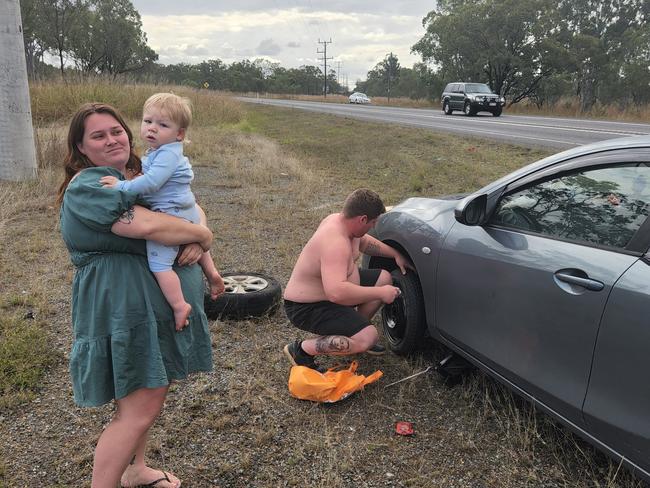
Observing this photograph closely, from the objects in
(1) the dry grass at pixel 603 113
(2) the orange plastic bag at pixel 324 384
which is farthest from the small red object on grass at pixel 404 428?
(1) the dry grass at pixel 603 113

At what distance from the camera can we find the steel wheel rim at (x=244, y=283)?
4398 mm

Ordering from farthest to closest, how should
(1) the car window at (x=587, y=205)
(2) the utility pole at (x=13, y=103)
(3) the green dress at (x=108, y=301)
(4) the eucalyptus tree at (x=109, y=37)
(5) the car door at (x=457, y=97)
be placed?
(4) the eucalyptus tree at (x=109, y=37) < (5) the car door at (x=457, y=97) < (2) the utility pole at (x=13, y=103) < (1) the car window at (x=587, y=205) < (3) the green dress at (x=108, y=301)

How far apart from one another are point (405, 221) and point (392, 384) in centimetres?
109

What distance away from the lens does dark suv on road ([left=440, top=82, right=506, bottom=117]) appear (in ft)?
79.1

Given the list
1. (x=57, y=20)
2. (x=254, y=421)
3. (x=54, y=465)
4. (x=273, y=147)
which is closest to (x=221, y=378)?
(x=254, y=421)

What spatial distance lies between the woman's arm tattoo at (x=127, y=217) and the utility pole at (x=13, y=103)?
7.69 m

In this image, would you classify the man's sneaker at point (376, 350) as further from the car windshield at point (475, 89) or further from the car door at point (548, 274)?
the car windshield at point (475, 89)

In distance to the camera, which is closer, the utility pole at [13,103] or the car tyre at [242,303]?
the car tyre at [242,303]

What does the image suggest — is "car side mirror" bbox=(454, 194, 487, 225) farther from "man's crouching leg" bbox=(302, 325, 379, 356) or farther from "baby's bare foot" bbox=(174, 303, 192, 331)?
"baby's bare foot" bbox=(174, 303, 192, 331)

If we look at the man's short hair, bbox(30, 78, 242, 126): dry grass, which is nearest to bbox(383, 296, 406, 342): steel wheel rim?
the man's short hair

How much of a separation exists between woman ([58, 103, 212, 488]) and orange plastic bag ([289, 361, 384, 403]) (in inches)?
45.7

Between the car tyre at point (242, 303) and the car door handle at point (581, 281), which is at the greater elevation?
the car door handle at point (581, 281)

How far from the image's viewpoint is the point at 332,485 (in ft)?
8.05

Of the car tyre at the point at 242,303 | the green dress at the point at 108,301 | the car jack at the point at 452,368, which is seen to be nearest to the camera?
the green dress at the point at 108,301
